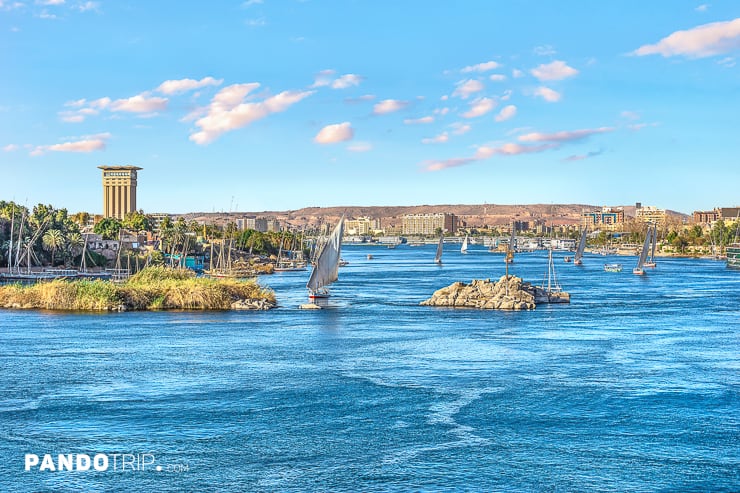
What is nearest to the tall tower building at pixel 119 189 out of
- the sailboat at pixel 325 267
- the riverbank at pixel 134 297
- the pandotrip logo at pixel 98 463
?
the riverbank at pixel 134 297

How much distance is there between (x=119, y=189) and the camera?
179375 mm

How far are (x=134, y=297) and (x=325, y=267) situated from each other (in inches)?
455

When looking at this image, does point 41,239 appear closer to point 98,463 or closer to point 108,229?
point 108,229

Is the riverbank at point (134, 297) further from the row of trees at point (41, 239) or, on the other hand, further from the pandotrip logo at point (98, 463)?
the pandotrip logo at point (98, 463)

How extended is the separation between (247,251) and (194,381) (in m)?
94.5

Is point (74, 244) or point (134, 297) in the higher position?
point (74, 244)

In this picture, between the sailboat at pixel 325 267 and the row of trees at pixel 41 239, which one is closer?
the sailboat at pixel 325 267

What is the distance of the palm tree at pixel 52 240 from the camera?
8044 cm

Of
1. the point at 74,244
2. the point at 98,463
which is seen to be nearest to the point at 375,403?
the point at 98,463

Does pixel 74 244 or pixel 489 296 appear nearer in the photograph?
pixel 489 296

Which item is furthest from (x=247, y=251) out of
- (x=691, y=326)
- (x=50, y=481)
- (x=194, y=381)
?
(x=50, y=481)

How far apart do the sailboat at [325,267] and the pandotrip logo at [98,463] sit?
33.9m

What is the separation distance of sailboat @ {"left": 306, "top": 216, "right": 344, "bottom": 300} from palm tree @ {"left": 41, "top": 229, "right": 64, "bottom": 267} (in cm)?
3443

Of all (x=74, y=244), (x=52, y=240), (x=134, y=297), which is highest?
(x=52, y=240)
